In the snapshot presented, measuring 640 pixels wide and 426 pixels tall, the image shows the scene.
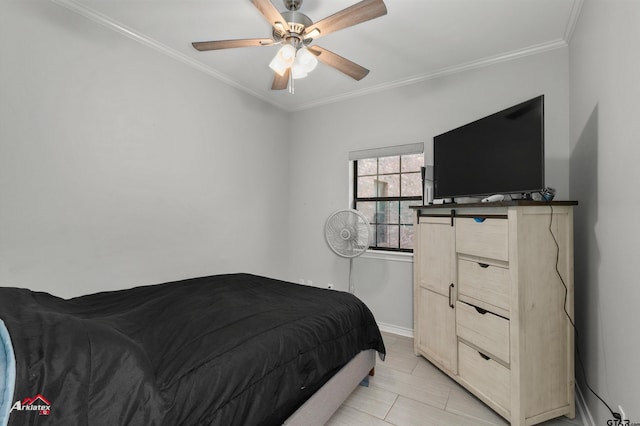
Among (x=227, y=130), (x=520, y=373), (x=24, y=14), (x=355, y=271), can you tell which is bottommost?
(x=520, y=373)

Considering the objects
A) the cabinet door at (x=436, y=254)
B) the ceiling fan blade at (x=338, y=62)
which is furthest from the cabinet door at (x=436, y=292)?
the ceiling fan blade at (x=338, y=62)

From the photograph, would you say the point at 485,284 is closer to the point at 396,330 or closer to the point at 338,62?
the point at 396,330

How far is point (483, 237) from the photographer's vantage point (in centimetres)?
186

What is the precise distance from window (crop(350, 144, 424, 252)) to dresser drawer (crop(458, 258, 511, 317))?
3.60 ft

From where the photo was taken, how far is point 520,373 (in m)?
1.59

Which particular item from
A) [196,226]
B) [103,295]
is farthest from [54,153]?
[196,226]

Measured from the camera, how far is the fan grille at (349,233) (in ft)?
9.04

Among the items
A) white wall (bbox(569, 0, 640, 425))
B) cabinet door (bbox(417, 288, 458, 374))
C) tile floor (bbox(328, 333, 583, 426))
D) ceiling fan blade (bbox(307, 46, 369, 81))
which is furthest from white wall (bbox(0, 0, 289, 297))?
white wall (bbox(569, 0, 640, 425))

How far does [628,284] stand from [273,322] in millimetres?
1580

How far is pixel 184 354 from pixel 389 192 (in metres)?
2.67

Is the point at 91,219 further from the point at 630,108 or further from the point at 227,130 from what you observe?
the point at 630,108

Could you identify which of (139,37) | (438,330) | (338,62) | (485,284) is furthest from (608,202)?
(139,37)

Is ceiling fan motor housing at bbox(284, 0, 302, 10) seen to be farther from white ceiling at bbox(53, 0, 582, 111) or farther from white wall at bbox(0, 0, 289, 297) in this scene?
white wall at bbox(0, 0, 289, 297)

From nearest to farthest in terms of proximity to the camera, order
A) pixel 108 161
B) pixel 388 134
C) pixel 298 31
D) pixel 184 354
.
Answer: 1. pixel 184 354
2. pixel 298 31
3. pixel 108 161
4. pixel 388 134
